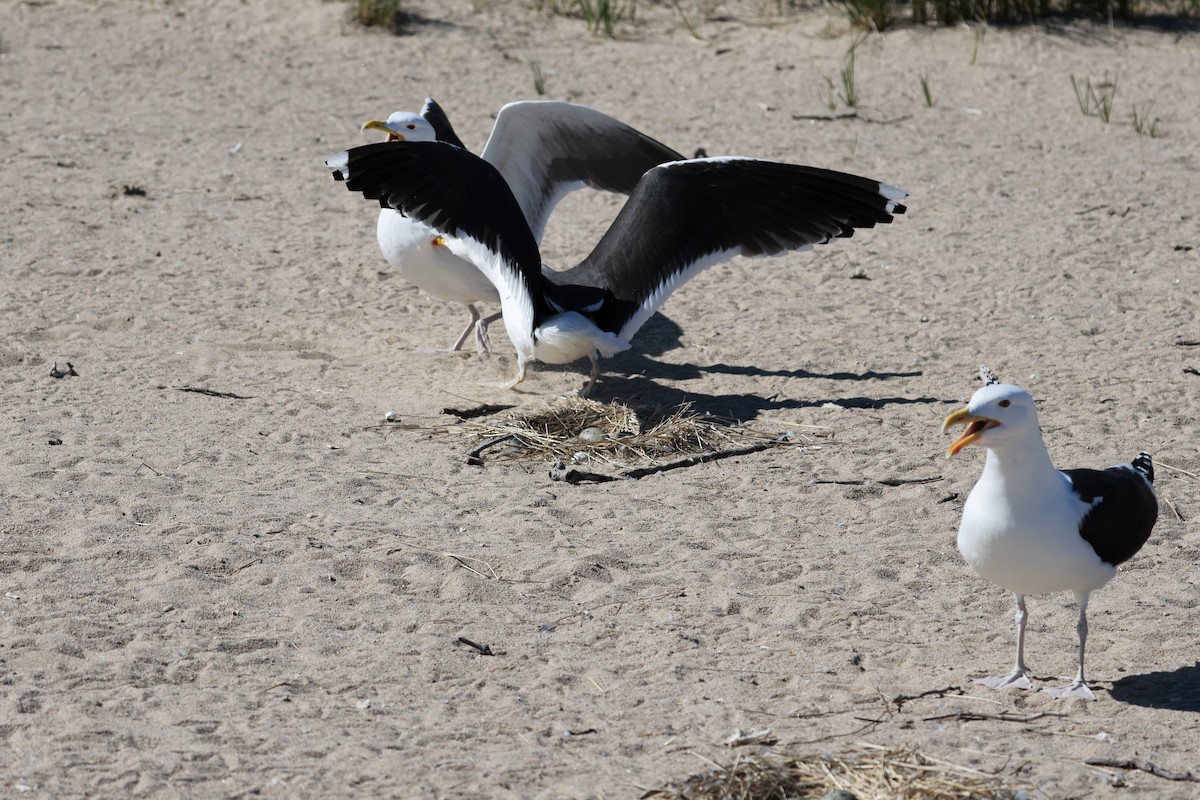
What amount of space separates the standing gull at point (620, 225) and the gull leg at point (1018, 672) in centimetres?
246

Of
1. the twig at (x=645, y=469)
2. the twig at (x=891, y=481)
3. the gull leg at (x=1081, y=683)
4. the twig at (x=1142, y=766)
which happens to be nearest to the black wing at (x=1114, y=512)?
the gull leg at (x=1081, y=683)

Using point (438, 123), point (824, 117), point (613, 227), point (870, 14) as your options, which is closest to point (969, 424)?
point (613, 227)

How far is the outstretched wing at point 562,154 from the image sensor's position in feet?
24.0

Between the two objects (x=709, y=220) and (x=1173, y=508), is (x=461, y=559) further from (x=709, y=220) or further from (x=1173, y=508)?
(x=1173, y=508)

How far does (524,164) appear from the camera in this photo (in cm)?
747

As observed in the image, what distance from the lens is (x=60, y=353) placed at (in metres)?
6.60

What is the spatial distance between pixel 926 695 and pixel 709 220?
3078 millimetres

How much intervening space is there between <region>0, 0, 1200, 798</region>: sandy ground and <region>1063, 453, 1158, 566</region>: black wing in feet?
1.46

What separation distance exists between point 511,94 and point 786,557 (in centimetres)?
695

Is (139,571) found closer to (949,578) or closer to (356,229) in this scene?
(949,578)

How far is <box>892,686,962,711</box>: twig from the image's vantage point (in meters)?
3.97

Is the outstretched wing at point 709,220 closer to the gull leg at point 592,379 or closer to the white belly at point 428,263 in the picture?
the gull leg at point 592,379

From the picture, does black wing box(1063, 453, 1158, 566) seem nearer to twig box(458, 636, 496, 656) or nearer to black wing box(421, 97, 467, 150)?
twig box(458, 636, 496, 656)

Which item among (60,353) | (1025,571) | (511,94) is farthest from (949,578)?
(511,94)
